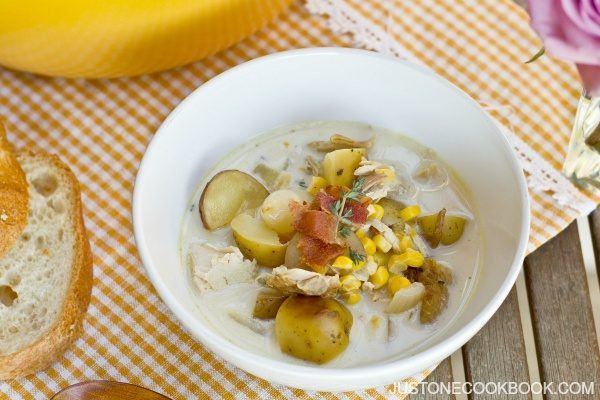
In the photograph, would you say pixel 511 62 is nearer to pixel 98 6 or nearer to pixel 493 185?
pixel 493 185

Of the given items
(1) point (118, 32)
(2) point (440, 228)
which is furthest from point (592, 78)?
(1) point (118, 32)

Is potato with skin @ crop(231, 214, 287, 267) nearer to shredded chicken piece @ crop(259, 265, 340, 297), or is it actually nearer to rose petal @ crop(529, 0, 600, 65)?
shredded chicken piece @ crop(259, 265, 340, 297)

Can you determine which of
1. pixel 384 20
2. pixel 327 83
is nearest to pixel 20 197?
pixel 327 83

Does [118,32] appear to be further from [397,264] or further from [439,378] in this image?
[439,378]

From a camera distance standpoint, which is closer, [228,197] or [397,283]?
[397,283]

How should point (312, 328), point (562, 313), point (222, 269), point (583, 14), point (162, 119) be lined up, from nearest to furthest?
point (583, 14)
point (312, 328)
point (222, 269)
point (562, 313)
point (162, 119)

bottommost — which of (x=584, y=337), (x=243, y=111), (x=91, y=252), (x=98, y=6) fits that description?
(x=91, y=252)
